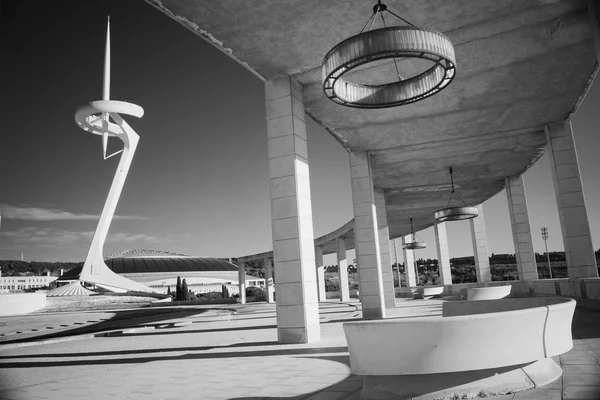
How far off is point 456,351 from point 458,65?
12.1 meters

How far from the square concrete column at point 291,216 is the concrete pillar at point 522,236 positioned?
821 inches

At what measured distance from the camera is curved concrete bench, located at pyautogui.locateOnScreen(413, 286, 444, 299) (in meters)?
36.2

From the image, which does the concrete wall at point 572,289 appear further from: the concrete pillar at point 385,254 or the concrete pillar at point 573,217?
the concrete pillar at point 385,254

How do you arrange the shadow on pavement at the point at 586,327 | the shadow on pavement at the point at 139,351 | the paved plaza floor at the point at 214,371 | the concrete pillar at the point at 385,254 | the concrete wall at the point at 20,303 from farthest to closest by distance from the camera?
1. the concrete wall at the point at 20,303
2. the concrete pillar at the point at 385,254
3. the shadow on pavement at the point at 139,351
4. the shadow on pavement at the point at 586,327
5. the paved plaza floor at the point at 214,371

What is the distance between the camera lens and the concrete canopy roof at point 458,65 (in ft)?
36.3

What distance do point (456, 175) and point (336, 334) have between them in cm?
1986

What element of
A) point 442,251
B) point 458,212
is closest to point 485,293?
point 458,212

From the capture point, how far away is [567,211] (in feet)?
62.4

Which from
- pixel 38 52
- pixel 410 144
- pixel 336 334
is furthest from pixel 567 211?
pixel 38 52

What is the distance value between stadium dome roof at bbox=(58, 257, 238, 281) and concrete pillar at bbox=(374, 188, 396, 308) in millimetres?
70983

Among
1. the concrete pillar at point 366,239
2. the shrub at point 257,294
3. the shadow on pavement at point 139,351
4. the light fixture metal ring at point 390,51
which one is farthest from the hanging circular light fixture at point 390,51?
the shrub at point 257,294

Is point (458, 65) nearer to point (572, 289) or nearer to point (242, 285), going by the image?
point (572, 289)

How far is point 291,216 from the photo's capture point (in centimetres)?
1330

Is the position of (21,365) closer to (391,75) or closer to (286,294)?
(286,294)
